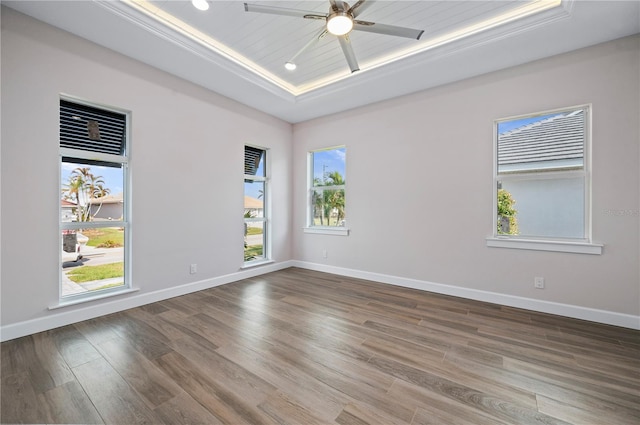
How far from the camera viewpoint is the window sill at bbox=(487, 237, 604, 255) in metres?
2.73

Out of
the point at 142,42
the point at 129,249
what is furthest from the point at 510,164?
the point at 129,249

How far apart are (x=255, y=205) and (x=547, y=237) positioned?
4.18 metres

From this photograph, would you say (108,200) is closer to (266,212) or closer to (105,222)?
(105,222)

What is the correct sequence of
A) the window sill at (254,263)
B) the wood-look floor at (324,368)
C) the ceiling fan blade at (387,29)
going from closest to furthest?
the wood-look floor at (324,368) → the ceiling fan blade at (387,29) → the window sill at (254,263)

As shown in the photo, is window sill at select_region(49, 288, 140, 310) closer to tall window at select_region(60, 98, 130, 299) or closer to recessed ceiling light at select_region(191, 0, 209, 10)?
tall window at select_region(60, 98, 130, 299)

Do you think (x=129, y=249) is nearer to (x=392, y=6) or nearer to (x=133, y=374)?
(x=133, y=374)

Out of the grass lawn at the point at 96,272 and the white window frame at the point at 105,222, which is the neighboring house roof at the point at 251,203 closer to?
the white window frame at the point at 105,222

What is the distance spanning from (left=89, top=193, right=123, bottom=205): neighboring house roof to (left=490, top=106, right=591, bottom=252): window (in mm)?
4573

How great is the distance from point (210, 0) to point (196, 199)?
7.52 ft

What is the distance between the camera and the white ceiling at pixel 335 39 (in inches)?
93.8

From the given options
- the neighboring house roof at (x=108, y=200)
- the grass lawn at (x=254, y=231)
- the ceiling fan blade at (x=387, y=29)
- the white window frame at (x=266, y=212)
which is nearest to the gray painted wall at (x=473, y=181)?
the white window frame at (x=266, y=212)

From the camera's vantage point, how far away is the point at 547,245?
2939 mm

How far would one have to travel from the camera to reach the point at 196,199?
366 cm

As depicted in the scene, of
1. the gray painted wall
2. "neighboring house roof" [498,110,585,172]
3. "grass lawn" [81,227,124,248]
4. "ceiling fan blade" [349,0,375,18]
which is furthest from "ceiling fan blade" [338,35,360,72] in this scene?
"grass lawn" [81,227,124,248]
